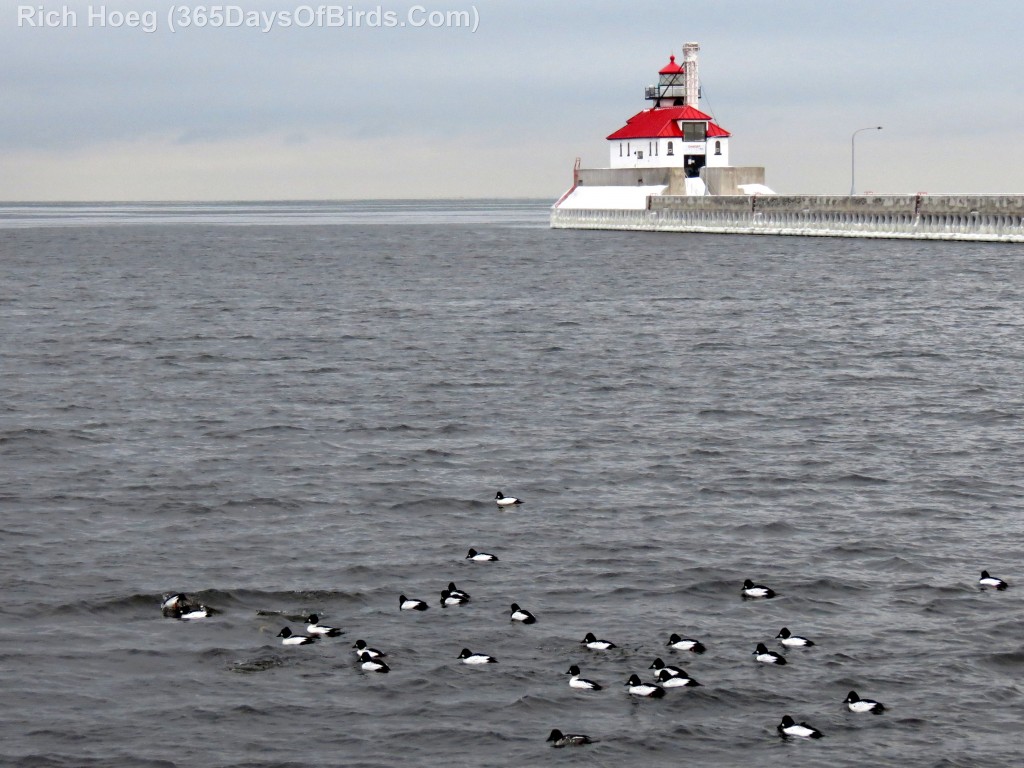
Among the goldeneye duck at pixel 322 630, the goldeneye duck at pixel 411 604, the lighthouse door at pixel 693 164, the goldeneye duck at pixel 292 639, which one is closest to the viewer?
the goldeneye duck at pixel 292 639

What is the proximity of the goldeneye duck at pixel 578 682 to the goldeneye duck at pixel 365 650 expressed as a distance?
101 inches

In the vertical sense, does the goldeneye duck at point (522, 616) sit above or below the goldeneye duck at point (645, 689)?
above

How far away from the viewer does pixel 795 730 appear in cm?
1742

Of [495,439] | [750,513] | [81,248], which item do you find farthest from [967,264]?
[81,248]

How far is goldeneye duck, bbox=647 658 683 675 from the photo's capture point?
1888 centimetres

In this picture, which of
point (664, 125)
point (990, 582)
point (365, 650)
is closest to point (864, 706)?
point (990, 582)

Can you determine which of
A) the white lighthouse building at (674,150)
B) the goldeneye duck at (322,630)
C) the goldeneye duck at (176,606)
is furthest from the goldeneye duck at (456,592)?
the white lighthouse building at (674,150)

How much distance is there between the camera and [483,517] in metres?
27.7

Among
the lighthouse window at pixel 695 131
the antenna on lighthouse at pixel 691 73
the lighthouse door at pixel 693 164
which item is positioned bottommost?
the lighthouse door at pixel 693 164

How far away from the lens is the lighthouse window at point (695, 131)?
4948 inches

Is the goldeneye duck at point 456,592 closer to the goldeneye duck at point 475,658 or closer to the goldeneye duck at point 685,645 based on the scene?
the goldeneye duck at point 475,658

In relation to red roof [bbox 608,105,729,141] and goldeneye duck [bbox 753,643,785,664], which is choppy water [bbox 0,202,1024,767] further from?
red roof [bbox 608,105,729,141]

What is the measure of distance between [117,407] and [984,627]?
25.5 meters

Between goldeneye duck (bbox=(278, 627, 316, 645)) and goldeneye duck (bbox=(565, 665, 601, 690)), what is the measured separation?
3.82m
